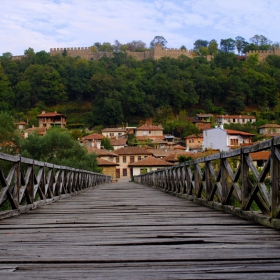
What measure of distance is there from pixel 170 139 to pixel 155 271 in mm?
93014

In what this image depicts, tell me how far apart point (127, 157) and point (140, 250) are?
6879cm

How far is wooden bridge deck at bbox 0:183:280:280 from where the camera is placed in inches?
101

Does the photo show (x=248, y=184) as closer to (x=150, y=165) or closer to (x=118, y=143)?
(x=150, y=165)

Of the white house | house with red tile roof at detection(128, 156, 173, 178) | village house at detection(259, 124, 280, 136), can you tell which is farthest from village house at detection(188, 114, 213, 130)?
house with red tile roof at detection(128, 156, 173, 178)

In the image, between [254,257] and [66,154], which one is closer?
[254,257]

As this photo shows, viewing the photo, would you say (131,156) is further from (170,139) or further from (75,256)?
(75,256)

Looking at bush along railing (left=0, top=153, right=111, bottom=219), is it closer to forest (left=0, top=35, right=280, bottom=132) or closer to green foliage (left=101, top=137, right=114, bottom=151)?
green foliage (left=101, top=137, right=114, bottom=151)

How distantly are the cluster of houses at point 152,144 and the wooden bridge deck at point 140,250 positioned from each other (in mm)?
39940

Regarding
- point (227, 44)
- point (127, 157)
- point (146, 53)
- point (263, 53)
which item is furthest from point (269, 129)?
point (227, 44)

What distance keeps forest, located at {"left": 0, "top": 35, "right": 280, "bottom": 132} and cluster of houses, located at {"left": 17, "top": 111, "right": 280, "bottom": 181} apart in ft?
28.9

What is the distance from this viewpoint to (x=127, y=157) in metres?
71.9

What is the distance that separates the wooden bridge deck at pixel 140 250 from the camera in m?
2.56

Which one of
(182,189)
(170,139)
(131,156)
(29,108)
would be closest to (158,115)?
(170,139)

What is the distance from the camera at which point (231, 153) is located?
17.8 ft
